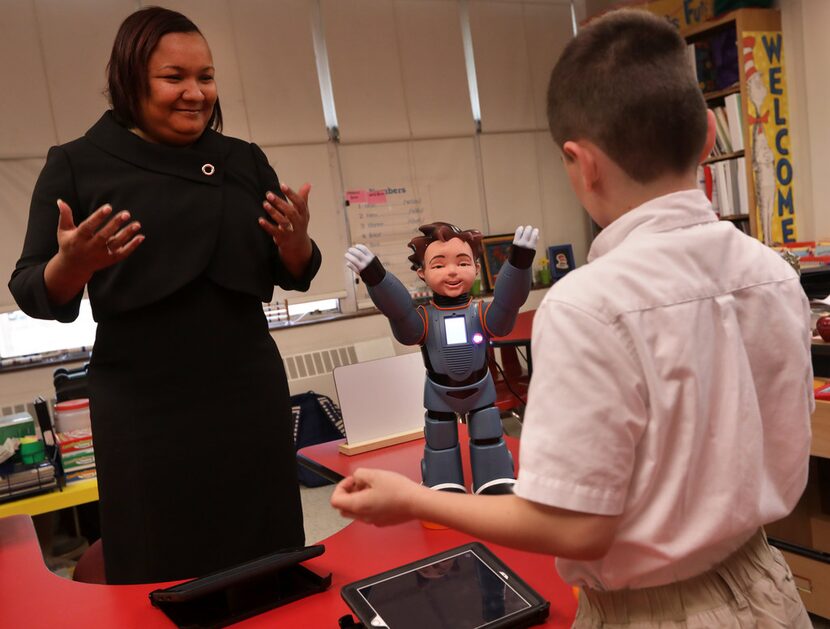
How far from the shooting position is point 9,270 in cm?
401

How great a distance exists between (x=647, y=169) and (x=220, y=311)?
825 millimetres

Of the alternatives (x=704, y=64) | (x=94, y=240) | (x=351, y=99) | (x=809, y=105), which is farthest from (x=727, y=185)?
(x=94, y=240)

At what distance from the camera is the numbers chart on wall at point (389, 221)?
16.0 ft

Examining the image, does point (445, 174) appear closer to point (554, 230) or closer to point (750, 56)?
point (554, 230)

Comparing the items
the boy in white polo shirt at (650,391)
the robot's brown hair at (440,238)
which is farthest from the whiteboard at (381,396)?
the boy in white polo shirt at (650,391)

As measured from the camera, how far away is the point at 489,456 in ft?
4.39

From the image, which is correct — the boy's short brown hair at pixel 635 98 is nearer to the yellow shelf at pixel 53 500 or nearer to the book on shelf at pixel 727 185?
the yellow shelf at pixel 53 500

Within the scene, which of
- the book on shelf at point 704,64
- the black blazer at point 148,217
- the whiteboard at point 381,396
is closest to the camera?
the black blazer at point 148,217

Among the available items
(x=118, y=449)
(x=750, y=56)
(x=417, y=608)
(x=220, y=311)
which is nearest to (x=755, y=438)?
(x=417, y=608)

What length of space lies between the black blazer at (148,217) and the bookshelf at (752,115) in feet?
12.1

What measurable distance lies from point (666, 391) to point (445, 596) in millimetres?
461

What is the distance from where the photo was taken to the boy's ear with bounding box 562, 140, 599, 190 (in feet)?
2.28

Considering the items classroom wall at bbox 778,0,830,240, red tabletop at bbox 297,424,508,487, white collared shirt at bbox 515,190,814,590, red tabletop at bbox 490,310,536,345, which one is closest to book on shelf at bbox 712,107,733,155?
classroom wall at bbox 778,0,830,240

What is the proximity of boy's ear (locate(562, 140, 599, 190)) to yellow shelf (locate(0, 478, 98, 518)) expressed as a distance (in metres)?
2.40
